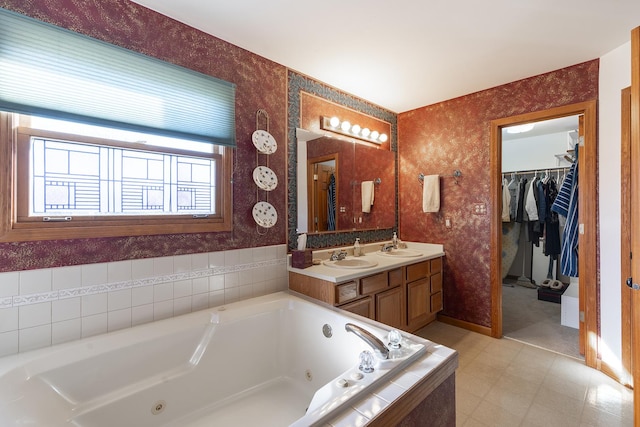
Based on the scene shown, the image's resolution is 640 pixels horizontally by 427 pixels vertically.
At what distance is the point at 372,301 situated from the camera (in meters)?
2.31

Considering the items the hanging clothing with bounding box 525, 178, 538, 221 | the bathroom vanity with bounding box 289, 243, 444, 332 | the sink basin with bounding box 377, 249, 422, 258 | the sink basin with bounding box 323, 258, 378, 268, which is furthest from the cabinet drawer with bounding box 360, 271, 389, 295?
the hanging clothing with bounding box 525, 178, 538, 221

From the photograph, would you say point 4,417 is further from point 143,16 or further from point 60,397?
point 143,16

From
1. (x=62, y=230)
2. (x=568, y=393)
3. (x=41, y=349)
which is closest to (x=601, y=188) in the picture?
(x=568, y=393)

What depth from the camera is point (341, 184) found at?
114 inches

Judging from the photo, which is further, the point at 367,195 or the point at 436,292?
the point at 367,195

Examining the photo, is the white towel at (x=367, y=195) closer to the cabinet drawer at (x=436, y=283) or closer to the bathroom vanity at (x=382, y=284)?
the bathroom vanity at (x=382, y=284)

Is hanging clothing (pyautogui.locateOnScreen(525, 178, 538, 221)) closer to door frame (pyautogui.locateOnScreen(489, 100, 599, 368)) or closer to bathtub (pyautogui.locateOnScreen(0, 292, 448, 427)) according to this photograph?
door frame (pyautogui.locateOnScreen(489, 100, 599, 368))

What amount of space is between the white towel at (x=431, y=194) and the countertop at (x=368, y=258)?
44 cm

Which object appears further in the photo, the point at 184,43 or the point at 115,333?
the point at 184,43

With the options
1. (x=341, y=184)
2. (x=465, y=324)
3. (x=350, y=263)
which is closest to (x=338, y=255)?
(x=350, y=263)

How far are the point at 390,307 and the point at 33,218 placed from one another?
2.45m

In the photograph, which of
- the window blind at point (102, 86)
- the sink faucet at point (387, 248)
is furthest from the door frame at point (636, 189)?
the window blind at point (102, 86)

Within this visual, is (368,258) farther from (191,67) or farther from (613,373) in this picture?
(191,67)

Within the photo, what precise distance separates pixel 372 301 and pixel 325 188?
1117 mm
